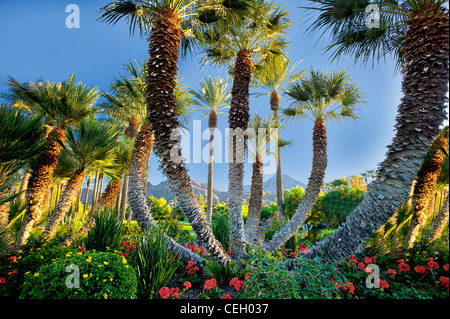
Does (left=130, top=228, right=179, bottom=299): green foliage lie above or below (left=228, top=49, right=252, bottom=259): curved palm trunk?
below

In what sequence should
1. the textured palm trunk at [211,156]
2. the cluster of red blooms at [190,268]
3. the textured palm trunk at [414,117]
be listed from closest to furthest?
the textured palm trunk at [414,117] → the cluster of red blooms at [190,268] → the textured palm trunk at [211,156]

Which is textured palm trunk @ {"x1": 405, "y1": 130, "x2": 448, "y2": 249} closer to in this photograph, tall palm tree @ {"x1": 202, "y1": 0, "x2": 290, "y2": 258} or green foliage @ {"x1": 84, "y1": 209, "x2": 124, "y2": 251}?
tall palm tree @ {"x1": 202, "y1": 0, "x2": 290, "y2": 258}

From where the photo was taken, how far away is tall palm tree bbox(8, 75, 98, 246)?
22.6 ft

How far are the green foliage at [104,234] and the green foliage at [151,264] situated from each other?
1.28m

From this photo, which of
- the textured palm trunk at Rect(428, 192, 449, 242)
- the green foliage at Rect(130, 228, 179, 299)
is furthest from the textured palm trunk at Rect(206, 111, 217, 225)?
the textured palm trunk at Rect(428, 192, 449, 242)

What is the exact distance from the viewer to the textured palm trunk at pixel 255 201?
8680mm

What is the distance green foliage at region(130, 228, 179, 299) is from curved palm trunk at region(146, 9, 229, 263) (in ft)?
2.41

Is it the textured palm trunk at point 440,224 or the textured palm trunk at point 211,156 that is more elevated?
the textured palm trunk at point 211,156

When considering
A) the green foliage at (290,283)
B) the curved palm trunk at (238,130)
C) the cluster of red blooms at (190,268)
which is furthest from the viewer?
the curved palm trunk at (238,130)

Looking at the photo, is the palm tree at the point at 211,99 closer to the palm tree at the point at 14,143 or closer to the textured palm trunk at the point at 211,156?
the textured palm trunk at the point at 211,156

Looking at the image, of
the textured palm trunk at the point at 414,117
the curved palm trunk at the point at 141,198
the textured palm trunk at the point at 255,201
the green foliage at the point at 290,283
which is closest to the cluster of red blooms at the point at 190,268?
the curved palm trunk at the point at 141,198
